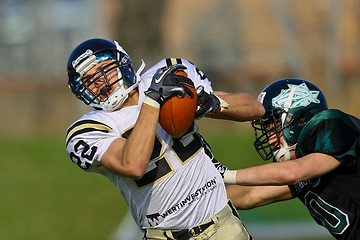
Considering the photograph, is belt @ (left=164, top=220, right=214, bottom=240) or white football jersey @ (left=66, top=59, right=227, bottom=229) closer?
white football jersey @ (left=66, top=59, right=227, bottom=229)

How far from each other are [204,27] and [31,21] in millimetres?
3294

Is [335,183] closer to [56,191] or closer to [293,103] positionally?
[293,103]

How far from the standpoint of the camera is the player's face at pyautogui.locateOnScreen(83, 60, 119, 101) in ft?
15.0

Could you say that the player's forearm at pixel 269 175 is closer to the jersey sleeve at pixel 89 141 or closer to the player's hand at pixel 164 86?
the player's hand at pixel 164 86

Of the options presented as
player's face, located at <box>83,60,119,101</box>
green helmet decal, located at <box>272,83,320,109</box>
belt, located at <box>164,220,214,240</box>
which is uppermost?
player's face, located at <box>83,60,119,101</box>

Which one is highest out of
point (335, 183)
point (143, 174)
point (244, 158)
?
point (143, 174)

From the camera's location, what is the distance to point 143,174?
444cm

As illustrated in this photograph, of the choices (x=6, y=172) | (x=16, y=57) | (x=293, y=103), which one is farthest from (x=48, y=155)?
(x=293, y=103)

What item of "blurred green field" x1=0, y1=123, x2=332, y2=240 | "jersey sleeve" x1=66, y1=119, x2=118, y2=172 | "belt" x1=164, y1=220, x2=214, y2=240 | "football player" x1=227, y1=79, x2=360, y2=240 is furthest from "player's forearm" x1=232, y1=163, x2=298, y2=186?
"blurred green field" x1=0, y1=123, x2=332, y2=240

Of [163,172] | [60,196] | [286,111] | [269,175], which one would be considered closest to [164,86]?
[163,172]

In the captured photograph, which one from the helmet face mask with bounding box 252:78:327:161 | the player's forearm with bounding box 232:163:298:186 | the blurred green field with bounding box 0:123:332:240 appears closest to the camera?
the player's forearm with bounding box 232:163:298:186

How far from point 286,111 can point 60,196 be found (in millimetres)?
8162

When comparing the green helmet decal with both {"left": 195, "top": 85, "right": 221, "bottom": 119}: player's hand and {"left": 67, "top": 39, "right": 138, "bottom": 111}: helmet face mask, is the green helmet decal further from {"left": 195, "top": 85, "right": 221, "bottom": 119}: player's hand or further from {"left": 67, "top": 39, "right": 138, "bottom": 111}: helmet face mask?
{"left": 67, "top": 39, "right": 138, "bottom": 111}: helmet face mask

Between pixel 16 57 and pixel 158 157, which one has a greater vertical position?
pixel 158 157
